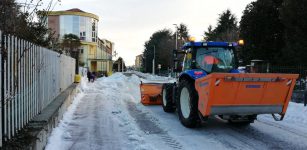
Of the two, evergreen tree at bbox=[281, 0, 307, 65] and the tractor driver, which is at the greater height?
evergreen tree at bbox=[281, 0, 307, 65]

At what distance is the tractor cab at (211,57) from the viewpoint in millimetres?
10281

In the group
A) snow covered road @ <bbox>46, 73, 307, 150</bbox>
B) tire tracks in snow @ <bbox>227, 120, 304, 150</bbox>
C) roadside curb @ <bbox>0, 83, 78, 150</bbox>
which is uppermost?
roadside curb @ <bbox>0, 83, 78, 150</bbox>

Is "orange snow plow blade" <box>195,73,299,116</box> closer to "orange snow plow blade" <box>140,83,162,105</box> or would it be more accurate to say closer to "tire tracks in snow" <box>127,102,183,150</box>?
"tire tracks in snow" <box>127,102,183,150</box>

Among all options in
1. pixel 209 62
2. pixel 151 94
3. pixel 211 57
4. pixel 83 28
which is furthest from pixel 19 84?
pixel 83 28

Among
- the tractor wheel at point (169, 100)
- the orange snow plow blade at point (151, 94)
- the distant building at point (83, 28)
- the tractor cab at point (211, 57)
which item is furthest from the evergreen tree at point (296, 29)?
the distant building at point (83, 28)

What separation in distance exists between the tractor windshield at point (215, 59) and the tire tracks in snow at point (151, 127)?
2.14m

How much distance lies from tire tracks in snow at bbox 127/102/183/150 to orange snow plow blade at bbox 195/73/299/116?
102cm

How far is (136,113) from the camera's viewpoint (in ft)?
41.0

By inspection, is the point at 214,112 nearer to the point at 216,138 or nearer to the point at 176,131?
the point at 216,138

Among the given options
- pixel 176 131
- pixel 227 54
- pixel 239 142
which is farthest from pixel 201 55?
pixel 239 142

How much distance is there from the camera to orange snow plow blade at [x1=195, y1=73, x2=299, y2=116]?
8.15 m

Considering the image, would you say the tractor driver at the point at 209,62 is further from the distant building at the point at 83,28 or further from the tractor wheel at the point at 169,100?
the distant building at the point at 83,28

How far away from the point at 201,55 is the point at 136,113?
11.0ft

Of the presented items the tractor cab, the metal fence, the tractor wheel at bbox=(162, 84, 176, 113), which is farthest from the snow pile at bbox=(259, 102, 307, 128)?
the metal fence
